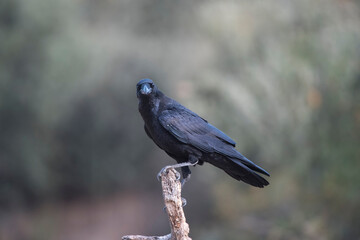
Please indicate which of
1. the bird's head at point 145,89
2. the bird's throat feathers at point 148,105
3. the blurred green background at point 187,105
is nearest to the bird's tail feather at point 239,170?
the bird's throat feathers at point 148,105

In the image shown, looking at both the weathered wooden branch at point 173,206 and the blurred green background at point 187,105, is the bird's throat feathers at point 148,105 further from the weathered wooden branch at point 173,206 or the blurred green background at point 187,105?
the blurred green background at point 187,105

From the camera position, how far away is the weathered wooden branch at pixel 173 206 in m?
4.60

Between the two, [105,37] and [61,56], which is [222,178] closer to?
[61,56]

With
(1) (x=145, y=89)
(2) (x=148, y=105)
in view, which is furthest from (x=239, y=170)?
(1) (x=145, y=89)

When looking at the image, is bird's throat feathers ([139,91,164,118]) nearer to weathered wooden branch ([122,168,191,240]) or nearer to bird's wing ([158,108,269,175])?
bird's wing ([158,108,269,175])

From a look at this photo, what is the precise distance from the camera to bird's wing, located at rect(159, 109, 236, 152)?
5.00 metres

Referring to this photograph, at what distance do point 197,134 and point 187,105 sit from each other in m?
7.74

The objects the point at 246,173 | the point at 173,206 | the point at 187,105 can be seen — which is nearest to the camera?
the point at 173,206

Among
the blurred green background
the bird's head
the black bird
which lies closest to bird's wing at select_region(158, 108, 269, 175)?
the black bird

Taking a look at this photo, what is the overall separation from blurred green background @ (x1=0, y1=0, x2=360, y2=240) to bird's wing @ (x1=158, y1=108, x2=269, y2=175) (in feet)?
17.3

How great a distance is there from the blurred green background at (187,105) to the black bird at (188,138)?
5.22m

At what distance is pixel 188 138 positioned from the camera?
5.00m

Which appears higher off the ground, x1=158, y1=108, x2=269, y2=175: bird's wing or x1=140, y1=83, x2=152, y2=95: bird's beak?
x1=140, y1=83, x2=152, y2=95: bird's beak

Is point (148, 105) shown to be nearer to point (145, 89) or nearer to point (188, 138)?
point (145, 89)
